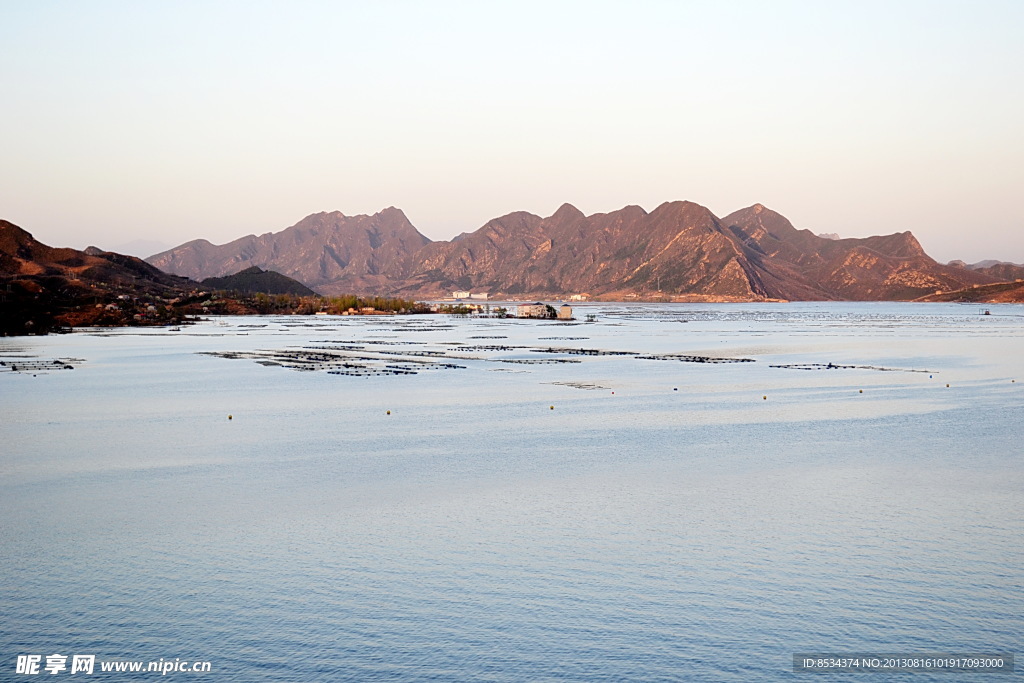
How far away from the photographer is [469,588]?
699 inches

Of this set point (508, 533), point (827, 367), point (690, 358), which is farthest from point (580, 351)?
point (508, 533)

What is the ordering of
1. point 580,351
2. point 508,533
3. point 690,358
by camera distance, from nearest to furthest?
1. point 508,533
2. point 690,358
3. point 580,351

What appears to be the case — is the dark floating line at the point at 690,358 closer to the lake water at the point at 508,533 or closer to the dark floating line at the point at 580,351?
the dark floating line at the point at 580,351

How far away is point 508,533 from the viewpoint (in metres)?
21.8

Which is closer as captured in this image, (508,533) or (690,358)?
(508,533)

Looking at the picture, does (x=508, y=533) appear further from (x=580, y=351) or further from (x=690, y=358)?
(x=580, y=351)

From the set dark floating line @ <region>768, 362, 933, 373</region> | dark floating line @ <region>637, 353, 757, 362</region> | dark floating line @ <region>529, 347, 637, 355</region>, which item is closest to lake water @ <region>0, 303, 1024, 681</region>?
dark floating line @ <region>768, 362, 933, 373</region>

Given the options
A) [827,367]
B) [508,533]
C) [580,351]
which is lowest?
[580,351]

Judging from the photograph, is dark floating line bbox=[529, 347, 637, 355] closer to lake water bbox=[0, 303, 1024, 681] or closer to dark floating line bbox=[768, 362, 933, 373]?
dark floating line bbox=[768, 362, 933, 373]

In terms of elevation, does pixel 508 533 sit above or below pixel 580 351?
above

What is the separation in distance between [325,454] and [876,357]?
64.0m

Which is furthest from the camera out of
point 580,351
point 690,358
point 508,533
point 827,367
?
point 580,351

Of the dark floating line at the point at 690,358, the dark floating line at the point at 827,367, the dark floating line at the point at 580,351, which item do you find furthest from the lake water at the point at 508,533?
the dark floating line at the point at 580,351

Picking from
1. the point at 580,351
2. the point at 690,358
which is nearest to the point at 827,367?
the point at 690,358
